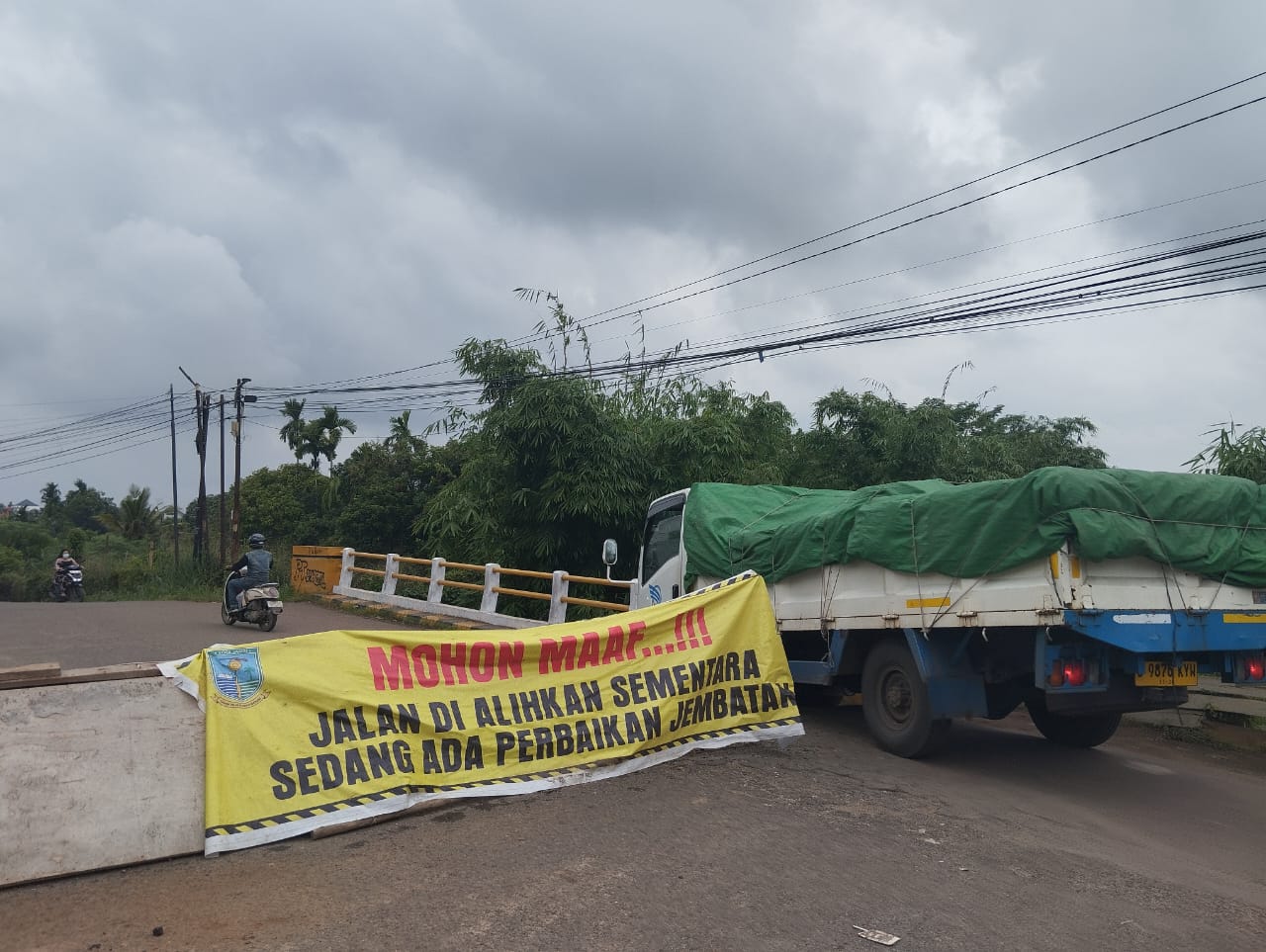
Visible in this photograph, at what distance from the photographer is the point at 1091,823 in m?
5.99

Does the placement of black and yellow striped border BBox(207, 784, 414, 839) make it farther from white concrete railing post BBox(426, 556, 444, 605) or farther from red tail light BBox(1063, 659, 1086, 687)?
white concrete railing post BBox(426, 556, 444, 605)

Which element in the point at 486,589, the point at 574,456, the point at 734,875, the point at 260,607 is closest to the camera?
the point at 734,875

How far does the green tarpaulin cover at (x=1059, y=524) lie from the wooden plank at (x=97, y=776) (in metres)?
5.09

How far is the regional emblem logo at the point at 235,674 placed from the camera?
206 inches

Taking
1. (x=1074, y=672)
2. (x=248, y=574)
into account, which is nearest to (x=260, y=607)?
(x=248, y=574)

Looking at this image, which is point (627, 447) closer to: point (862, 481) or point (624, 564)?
point (624, 564)

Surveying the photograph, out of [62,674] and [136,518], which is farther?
[136,518]

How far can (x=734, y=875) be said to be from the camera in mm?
4637

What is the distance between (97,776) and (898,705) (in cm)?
564

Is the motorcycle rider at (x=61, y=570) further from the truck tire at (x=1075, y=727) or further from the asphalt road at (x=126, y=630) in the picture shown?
the truck tire at (x=1075, y=727)

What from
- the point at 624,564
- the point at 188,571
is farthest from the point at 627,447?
the point at 188,571

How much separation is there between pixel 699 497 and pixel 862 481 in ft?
26.2

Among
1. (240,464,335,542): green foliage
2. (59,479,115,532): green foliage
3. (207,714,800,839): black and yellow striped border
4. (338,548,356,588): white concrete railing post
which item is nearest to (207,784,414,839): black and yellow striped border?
(207,714,800,839): black and yellow striped border

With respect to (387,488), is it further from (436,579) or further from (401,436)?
(436,579)
